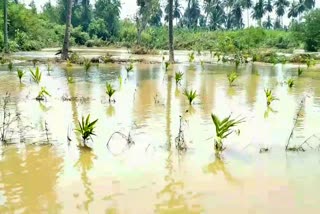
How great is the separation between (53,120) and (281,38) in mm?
48036

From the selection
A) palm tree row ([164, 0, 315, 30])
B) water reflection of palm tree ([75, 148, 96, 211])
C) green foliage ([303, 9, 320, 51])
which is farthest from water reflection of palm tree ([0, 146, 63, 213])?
palm tree row ([164, 0, 315, 30])

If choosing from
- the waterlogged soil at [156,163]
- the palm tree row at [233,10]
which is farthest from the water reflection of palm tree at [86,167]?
the palm tree row at [233,10]

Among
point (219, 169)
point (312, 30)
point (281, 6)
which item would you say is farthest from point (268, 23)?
point (219, 169)

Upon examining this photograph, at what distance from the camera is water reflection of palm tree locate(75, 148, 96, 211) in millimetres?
5391

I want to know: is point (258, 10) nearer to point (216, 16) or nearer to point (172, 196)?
point (216, 16)

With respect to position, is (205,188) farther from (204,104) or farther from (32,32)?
(32,32)

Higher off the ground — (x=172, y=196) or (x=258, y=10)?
(x=258, y=10)

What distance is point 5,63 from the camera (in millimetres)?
27844

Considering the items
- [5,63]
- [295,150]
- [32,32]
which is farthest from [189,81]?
[32,32]

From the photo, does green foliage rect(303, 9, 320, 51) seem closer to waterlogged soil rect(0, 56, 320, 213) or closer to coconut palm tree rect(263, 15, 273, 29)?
waterlogged soil rect(0, 56, 320, 213)

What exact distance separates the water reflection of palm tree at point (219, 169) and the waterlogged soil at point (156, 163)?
0.05 feet

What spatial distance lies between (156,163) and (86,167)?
1.07 meters

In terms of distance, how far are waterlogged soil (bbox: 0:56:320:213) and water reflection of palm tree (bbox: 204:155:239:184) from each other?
0.05 feet

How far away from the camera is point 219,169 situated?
6559mm
